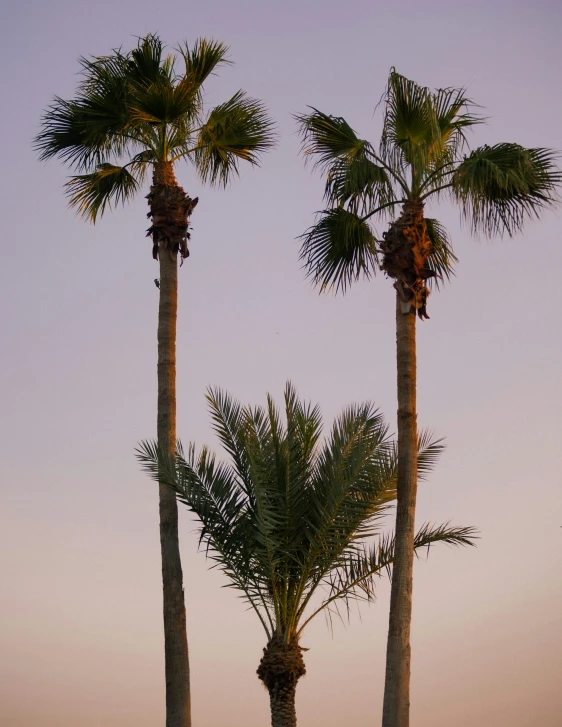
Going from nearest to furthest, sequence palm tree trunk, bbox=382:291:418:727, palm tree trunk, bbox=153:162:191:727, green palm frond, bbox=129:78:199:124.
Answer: palm tree trunk, bbox=382:291:418:727 < palm tree trunk, bbox=153:162:191:727 < green palm frond, bbox=129:78:199:124

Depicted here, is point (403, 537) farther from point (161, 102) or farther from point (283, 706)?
point (161, 102)

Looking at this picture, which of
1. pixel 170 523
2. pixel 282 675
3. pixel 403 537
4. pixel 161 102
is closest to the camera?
pixel 403 537

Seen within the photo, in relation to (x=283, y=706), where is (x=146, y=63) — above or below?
above

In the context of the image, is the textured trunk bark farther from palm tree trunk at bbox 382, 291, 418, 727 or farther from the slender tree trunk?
palm tree trunk at bbox 382, 291, 418, 727

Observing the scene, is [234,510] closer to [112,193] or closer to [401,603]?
[401,603]

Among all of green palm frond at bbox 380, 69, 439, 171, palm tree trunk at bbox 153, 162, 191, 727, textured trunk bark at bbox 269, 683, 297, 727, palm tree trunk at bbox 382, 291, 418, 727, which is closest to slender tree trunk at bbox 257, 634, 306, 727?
textured trunk bark at bbox 269, 683, 297, 727

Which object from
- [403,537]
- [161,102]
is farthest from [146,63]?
[403,537]

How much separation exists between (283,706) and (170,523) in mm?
3313

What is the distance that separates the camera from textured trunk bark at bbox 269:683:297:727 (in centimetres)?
1842

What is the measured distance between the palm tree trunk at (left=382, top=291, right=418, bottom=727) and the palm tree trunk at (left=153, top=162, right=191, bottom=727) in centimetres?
328

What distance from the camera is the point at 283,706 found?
18469 mm

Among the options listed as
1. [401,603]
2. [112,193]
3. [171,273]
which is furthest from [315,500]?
[112,193]

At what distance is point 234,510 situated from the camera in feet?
61.6

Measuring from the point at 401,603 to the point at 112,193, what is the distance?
370 inches
